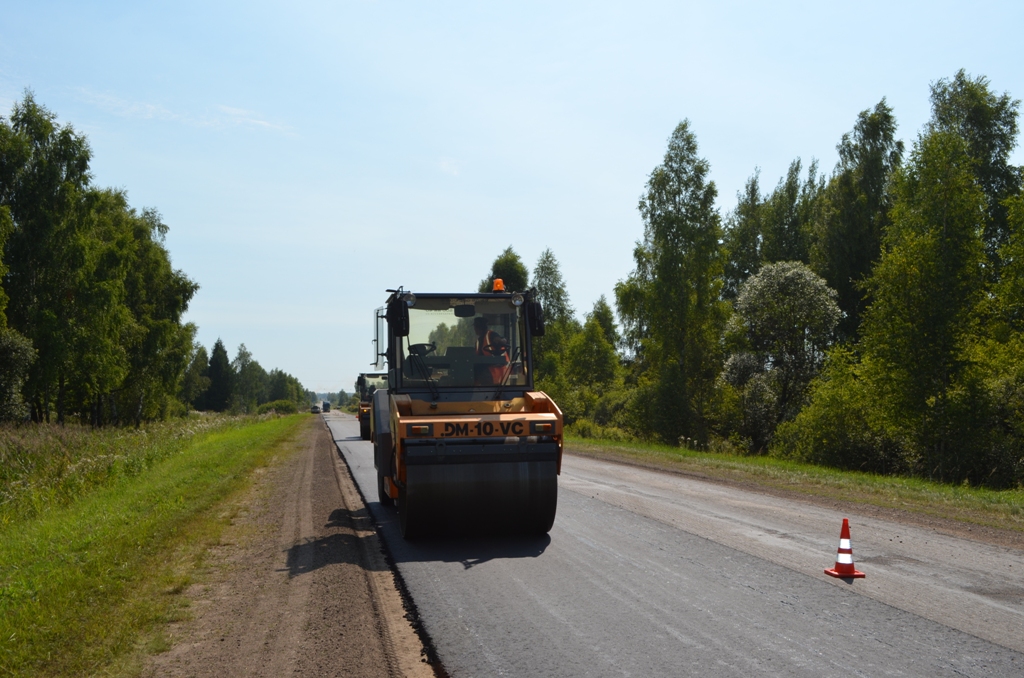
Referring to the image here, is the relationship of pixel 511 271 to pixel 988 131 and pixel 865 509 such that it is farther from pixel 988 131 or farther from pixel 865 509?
pixel 865 509

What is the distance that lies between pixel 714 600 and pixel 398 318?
5395 millimetres

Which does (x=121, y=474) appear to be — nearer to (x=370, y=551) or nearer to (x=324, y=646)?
(x=370, y=551)

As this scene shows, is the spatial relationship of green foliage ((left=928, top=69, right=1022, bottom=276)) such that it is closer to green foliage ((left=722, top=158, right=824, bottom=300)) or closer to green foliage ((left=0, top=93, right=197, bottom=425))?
green foliage ((left=722, top=158, right=824, bottom=300))

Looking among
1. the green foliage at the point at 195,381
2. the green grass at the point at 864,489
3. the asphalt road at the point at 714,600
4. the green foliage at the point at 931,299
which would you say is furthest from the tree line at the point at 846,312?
the green foliage at the point at 195,381

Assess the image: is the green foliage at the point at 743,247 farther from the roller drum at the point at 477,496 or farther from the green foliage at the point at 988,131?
the roller drum at the point at 477,496

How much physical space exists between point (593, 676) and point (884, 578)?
3813 mm

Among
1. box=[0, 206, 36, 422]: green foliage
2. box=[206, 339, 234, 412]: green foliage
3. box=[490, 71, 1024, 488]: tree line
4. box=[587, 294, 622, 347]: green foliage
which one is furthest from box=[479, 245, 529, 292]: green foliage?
box=[206, 339, 234, 412]: green foliage

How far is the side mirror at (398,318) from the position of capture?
388 inches

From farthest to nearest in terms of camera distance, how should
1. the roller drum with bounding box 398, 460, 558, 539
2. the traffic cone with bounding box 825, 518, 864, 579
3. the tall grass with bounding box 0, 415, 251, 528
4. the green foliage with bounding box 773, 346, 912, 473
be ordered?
1. the green foliage with bounding box 773, 346, 912, 473
2. the tall grass with bounding box 0, 415, 251, 528
3. the roller drum with bounding box 398, 460, 558, 539
4. the traffic cone with bounding box 825, 518, 864, 579

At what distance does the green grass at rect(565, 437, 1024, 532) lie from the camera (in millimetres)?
11758

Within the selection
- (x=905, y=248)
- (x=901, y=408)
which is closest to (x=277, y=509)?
(x=901, y=408)

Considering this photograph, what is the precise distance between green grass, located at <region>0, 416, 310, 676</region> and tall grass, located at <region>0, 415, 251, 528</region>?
100 cm

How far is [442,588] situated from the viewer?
22.6 feet

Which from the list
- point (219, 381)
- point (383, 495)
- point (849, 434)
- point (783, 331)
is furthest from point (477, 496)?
point (219, 381)
